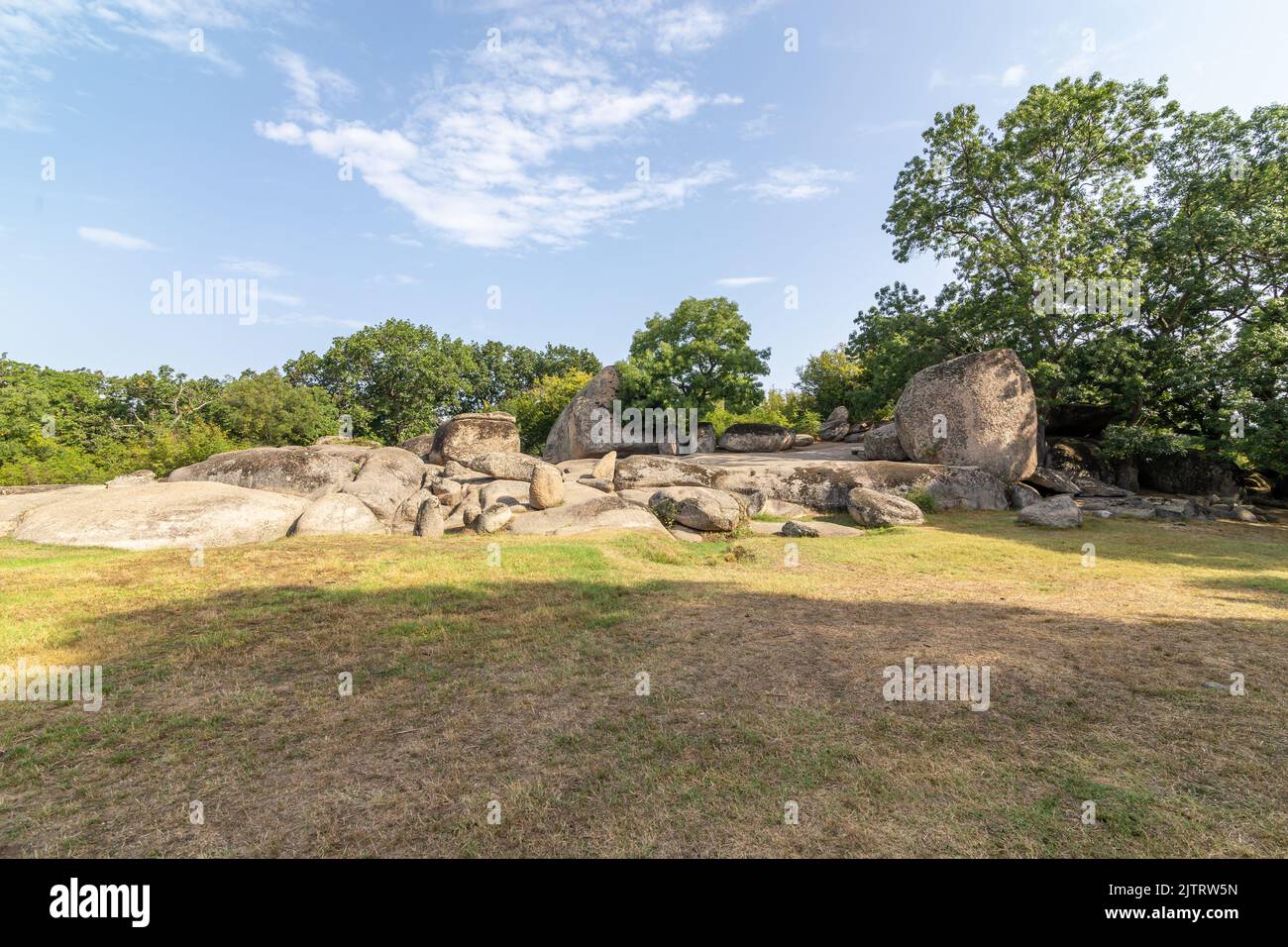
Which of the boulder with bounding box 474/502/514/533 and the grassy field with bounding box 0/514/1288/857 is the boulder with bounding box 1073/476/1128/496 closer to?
the grassy field with bounding box 0/514/1288/857

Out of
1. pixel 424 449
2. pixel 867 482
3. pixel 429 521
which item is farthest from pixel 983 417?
pixel 424 449

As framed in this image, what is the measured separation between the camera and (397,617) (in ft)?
24.6

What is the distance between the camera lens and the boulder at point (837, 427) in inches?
1274

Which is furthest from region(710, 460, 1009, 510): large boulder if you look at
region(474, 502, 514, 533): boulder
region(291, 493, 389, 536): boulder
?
region(291, 493, 389, 536): boulder

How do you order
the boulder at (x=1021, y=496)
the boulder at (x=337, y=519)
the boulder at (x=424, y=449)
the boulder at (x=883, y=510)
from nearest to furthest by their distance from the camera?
1. the boulder at (x=337, y=519)
2. the boulder at (x=883, y=510)
3. the boulder at (x=1021, y=496)
4. the boulder at (x=424, y=449)

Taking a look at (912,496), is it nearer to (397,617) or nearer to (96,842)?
(397,617)

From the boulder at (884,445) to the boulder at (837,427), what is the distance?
7.86 meters

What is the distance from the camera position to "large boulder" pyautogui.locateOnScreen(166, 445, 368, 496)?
1902 cm

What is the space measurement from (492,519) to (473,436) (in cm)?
1117

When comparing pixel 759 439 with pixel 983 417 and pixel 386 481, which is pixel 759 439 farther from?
pixel 386 481

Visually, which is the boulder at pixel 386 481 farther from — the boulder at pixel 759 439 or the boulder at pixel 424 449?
the boulder at pixel 759 439

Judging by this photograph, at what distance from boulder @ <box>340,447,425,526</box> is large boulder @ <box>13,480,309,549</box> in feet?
7.64

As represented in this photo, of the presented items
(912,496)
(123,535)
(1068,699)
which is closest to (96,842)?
(1068,699)

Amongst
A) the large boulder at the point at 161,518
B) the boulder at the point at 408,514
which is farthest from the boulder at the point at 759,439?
the large boulder at the point at 161,518
